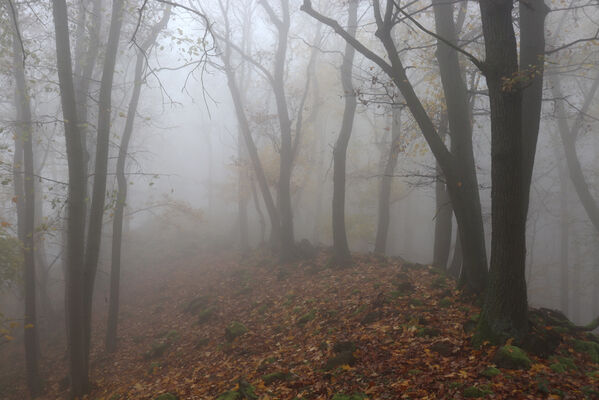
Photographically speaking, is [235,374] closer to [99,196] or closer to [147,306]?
[99,196]

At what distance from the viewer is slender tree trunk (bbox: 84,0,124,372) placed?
7.55 meters

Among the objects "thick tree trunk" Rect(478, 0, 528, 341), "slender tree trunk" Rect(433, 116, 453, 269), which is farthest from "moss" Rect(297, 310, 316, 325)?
"slender tree trunk" Rect(433, 116, 453, 269)

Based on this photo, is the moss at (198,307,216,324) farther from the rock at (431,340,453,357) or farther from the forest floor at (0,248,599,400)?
the rock at (431,340,453,357)

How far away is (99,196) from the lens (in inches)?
311

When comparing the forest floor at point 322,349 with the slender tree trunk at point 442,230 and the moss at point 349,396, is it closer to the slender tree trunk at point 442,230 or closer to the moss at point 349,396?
the moss at point 349,396

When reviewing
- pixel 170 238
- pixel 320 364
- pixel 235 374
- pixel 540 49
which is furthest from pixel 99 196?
pixel 170 238

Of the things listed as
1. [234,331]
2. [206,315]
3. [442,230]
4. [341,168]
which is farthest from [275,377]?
[341,168]

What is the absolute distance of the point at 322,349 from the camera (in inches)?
233

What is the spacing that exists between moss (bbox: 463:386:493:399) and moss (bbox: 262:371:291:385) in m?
2.35

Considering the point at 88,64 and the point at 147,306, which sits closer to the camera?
the point at 88,64

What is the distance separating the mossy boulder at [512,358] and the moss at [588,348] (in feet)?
3.72

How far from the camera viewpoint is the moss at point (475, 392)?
3849mm

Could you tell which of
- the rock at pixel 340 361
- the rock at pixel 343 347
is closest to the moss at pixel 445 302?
the rock at pixel 343 347

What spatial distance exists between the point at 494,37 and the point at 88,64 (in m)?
9.29
